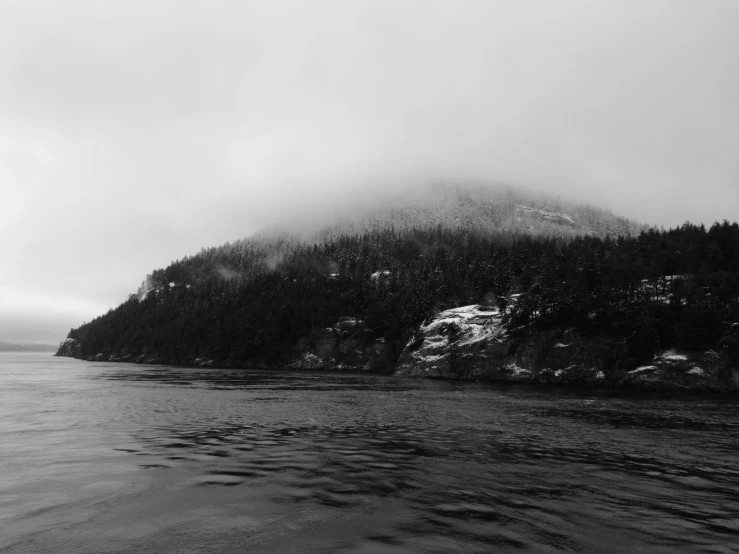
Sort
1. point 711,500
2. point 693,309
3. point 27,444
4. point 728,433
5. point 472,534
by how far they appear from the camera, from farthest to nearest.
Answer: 1. point 693,309
2. point 728,433
3. point 27,444
4. point 711,500
5. point 472,534

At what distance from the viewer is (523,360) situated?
114 meters

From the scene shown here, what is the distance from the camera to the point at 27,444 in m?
25.5

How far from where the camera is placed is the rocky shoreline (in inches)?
3492

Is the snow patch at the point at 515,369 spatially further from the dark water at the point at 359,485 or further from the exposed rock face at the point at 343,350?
the dark water at the point at 359,485

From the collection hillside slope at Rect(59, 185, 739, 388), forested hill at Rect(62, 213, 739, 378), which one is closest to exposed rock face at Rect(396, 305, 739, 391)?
hillside slope at Rect(59, 185, 739, 388)

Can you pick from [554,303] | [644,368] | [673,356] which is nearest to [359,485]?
[644,368]

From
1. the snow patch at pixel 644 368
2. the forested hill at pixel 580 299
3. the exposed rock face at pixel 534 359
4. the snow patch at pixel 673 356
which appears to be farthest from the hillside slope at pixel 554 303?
the exposed rock face at pixel 534 359

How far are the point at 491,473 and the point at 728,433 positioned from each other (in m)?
26.1

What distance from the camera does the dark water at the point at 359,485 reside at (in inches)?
506

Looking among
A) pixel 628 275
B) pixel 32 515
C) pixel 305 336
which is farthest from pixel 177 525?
pixel 305 336

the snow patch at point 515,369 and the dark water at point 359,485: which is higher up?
the dark water at point 359,485

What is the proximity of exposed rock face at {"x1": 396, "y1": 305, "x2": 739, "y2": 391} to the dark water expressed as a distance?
61.0 metres

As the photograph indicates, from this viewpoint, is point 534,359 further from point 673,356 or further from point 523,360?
point 673,356

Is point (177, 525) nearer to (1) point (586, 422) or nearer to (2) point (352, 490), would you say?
(2) point (352, 490)
